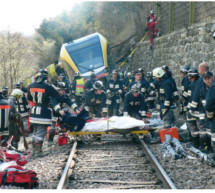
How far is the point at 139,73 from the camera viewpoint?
1153 centimetres

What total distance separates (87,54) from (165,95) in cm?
890

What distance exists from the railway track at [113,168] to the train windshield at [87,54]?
28.6 ft

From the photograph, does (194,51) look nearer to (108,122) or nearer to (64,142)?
(108,122)

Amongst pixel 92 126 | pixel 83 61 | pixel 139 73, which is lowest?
pixel 92 126

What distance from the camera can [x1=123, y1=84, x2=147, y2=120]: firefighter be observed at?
30.4 ft

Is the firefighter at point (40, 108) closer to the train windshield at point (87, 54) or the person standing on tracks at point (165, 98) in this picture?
the person standing on tracks at point (165, 98)

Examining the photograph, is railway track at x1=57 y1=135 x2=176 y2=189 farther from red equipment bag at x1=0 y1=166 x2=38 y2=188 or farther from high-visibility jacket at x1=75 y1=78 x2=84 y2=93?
high-visibility jacket at x1=75 y1=78 x2=84 y2=93

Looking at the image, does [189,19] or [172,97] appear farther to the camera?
[189,19]

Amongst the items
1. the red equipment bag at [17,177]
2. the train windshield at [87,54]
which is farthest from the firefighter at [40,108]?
the train windshield at [87,54]

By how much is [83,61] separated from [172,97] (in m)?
8.77

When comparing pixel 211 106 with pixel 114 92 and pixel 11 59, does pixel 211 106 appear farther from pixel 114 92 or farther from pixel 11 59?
pixel 11 59

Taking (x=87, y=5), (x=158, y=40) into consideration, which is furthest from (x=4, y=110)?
(x=87, y=5)

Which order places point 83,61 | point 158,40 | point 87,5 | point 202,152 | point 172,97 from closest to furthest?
1. point 202,152
2. point 172,97
3. point 158,40
4. point 83,61
5. point 87,5

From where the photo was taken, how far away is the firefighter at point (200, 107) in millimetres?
6602
